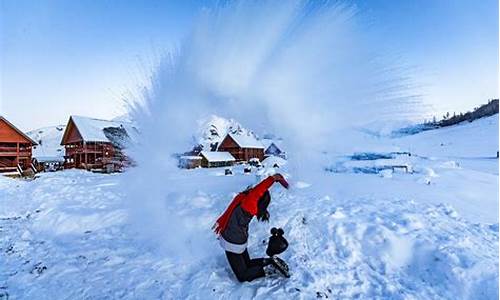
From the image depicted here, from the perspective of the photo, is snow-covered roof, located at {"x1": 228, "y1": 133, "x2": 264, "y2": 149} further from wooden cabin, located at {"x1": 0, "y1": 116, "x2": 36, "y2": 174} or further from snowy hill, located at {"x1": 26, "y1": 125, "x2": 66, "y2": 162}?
snowy hill, located at {"x1": 26, "y1": 125, "x2": 66, "y2": 162}

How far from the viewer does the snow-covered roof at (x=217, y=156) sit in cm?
4619

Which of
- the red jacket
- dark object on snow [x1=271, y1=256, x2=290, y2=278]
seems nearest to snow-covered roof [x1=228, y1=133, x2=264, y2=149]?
the red jacket

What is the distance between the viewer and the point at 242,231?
4.48 meters

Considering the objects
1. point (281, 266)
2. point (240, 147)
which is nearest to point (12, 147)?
point (240, 147)

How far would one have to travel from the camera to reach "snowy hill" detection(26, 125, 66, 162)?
69375 millimetres

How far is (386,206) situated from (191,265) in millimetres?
4434

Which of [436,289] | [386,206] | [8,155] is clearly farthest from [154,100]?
[8,155]

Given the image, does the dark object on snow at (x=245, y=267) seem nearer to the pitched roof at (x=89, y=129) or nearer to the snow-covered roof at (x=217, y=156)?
the pitched roof at (x=89, y=129)

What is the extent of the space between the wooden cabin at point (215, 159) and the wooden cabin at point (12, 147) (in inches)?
839

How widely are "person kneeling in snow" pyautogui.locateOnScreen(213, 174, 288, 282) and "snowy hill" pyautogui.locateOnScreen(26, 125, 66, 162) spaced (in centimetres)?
5498

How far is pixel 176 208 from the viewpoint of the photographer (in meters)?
8.23

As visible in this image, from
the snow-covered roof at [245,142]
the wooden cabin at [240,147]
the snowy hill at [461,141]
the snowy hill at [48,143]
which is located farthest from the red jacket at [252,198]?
the snowy hill at [48,143]

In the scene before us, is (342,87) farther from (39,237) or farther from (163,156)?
(39,237)

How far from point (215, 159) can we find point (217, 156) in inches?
57.1
